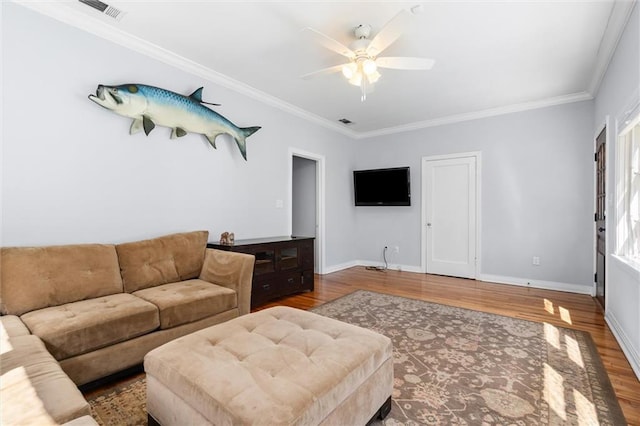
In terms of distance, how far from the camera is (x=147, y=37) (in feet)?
8.98

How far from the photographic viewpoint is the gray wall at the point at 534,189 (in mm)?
4020

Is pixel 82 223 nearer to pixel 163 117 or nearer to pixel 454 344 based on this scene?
pixel 163 117

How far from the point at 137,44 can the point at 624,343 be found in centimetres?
486

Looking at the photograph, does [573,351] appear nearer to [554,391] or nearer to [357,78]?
[554,391]

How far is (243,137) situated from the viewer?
3721 millimetres

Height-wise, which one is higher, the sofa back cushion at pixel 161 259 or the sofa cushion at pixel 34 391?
the sofa back cushion at pixel 161 259

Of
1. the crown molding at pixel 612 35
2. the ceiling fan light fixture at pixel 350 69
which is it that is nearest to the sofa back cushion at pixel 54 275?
the ceiling fan light fixture at pixel 350 69

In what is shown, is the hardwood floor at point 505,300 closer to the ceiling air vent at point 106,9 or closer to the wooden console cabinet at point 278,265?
the wooden console cabinet at point 278,265

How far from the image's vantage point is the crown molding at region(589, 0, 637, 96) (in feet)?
7.28

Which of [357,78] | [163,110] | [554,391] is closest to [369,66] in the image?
[357,78]

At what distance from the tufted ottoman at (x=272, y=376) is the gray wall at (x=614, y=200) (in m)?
1.98

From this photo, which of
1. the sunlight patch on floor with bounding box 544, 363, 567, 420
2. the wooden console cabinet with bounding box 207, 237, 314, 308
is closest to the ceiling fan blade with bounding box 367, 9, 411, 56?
the wooden console cabinet with bounding box 207, 237, 314, 308

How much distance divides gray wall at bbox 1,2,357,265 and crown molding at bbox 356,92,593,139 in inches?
109

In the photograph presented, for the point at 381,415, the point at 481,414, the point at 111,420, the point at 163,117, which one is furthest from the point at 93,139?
the point at 481,414
